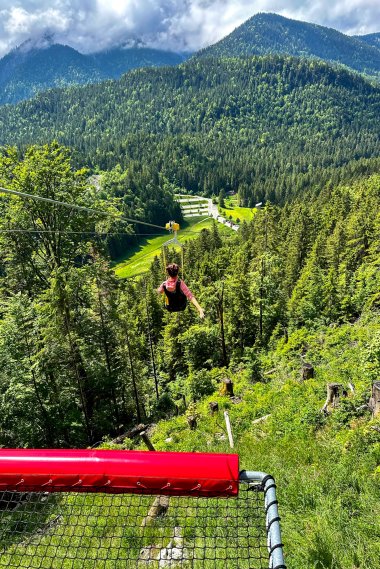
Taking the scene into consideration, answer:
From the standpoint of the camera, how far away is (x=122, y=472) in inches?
160

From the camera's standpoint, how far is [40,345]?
24219 mm

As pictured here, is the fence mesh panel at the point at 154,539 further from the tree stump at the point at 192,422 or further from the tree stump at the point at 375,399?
the tree stump at the point at 192,422

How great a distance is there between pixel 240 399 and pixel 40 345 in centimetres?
1359

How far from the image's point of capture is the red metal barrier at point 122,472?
13.0 ft

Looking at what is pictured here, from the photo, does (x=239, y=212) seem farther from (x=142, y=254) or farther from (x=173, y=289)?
(x=173, y=289)

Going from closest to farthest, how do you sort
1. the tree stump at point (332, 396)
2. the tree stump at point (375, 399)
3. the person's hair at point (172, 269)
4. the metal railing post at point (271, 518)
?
the metal railing post at point (271, 518), the tree stump at point (375, 399), the person's hair at point (172, 269), the tree stump at point (332, 396)

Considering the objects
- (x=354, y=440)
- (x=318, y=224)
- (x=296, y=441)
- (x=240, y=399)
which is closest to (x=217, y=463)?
(x=354, y=440)

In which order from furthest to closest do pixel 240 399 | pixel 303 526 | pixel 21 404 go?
pixel 21 404 → pixel 240 399 → pixel 303 526

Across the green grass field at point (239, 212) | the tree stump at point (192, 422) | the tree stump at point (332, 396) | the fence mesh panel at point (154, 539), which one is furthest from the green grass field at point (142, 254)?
the fence mesh panel at point (154, 539)

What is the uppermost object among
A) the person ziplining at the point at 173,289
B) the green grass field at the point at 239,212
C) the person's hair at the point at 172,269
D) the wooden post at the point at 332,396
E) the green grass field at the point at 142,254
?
the person's hair at the point at 172,269

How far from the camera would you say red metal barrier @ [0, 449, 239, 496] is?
3.95 m

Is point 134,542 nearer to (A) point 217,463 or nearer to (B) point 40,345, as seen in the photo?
(A) point 217,463

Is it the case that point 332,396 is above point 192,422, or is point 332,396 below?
above

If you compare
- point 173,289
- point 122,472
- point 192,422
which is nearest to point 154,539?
point 122,472
